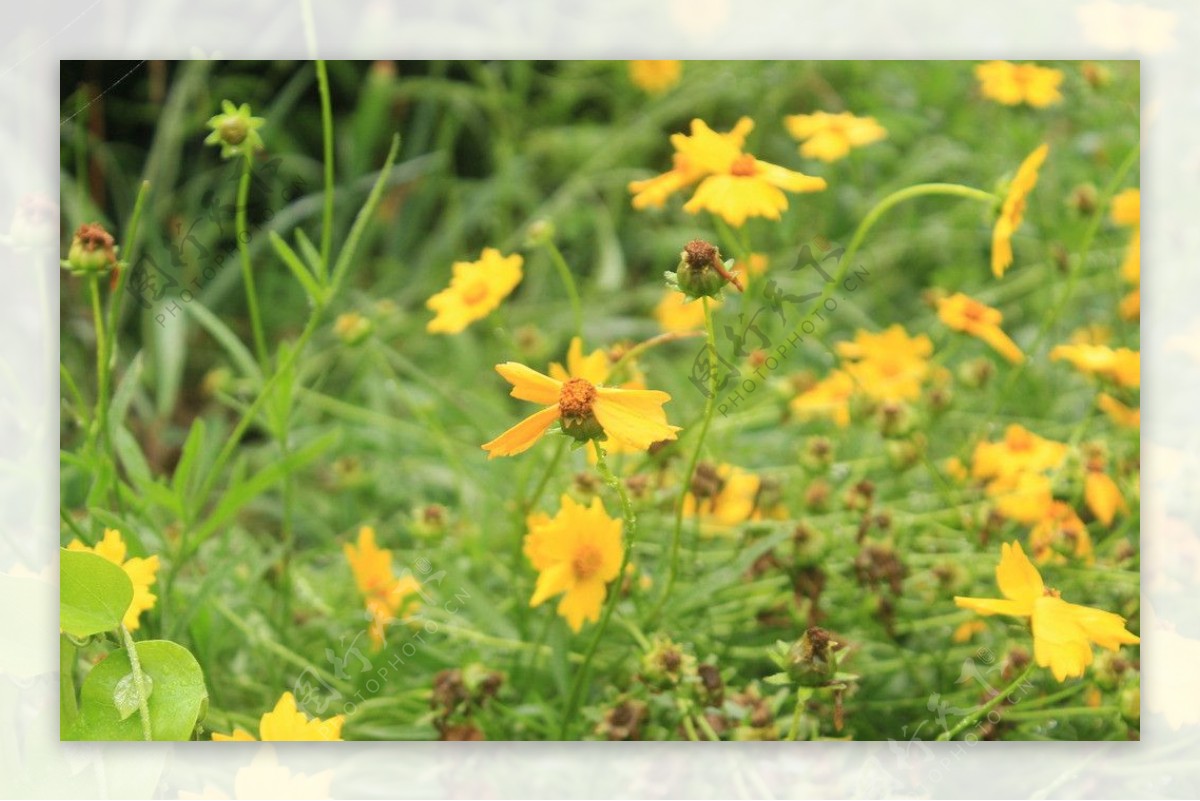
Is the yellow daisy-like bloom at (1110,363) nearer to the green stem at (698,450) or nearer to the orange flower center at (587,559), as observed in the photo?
the green stem at (698,450)

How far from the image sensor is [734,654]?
1.08 m

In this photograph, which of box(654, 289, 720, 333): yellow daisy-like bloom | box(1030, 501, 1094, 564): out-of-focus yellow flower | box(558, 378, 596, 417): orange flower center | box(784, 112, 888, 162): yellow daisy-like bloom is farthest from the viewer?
box(654, 289, 720, 333): yellow daisy-like bloom

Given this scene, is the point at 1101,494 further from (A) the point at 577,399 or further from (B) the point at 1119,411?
(A) the point at 577,399

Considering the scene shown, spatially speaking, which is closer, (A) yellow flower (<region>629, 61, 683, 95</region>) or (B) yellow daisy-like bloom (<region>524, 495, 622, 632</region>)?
(B) yellow daisy-like bloom (<region>524, 495, 622, 632</region>)

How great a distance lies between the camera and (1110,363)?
3.66ft

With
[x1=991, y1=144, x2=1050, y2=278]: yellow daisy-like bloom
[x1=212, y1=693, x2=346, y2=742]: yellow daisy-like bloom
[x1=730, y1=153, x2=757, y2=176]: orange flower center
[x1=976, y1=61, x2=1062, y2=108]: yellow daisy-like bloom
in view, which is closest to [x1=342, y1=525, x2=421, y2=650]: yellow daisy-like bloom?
[x1=212, y1=693, x2=346, y2=742]: yellow daisy-like bloom

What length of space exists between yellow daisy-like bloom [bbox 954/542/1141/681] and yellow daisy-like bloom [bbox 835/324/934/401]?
0.99ft

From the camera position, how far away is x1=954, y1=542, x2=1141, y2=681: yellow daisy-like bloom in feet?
2.98

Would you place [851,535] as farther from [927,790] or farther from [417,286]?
[417,286]

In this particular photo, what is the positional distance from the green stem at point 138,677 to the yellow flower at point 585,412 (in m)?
0.33

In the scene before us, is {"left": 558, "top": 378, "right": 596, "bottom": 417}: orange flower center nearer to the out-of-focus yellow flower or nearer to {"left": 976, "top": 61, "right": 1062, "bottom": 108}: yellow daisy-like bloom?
→ the out-of-focus yellow flower

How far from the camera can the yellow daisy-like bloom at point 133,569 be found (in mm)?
997

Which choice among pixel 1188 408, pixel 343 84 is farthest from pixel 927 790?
pixel 343 84

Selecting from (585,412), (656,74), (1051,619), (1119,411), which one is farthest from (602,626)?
(656,74)
